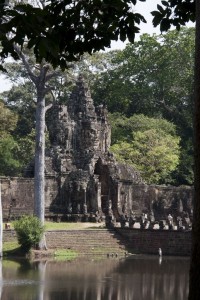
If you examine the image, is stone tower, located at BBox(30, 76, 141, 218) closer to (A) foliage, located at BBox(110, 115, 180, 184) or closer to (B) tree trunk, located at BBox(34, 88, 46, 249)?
(A) foliage, located at BBox(110, 115, 180, 184)

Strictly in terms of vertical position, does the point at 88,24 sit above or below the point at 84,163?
below

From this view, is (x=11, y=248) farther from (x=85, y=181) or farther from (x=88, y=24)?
(x=88, y=24)

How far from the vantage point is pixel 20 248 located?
30.3 m

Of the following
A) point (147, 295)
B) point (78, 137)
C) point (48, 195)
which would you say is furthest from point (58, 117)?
point (147, 295)

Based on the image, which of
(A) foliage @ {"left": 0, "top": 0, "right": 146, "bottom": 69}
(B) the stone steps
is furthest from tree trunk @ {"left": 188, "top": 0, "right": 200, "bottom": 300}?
(B) the stone steps

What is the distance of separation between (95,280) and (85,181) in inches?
672

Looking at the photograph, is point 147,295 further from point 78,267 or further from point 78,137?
point 78,137

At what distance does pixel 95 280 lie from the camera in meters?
23.6

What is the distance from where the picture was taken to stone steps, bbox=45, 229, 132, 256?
3231 centimetres

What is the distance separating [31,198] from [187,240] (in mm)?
10306

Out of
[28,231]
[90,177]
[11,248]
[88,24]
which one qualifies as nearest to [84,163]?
[90,177]

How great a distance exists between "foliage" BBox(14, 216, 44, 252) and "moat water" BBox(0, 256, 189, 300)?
152 cm

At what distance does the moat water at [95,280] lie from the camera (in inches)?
803

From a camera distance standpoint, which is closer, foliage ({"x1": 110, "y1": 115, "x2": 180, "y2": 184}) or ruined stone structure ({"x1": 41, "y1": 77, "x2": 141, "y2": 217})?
ruined stone structure ({"x1": 41, "y1": 77, "x2": 141, "y2": 217})
